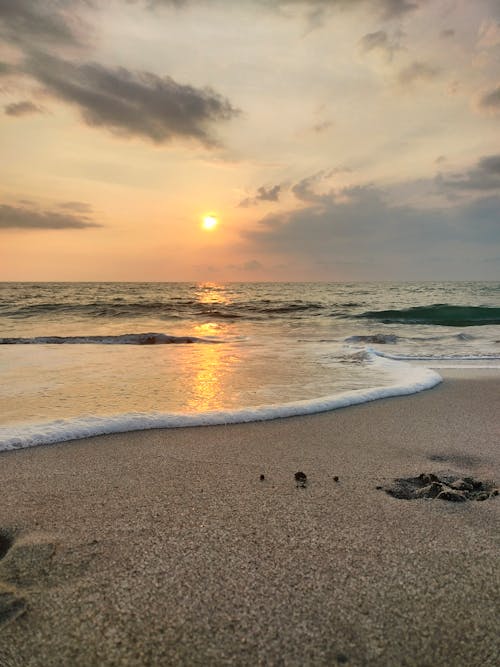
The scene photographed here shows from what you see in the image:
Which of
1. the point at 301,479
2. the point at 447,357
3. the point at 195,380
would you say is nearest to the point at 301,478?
the point at 301,479

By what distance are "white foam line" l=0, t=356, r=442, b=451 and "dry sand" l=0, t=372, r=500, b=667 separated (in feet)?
0.92

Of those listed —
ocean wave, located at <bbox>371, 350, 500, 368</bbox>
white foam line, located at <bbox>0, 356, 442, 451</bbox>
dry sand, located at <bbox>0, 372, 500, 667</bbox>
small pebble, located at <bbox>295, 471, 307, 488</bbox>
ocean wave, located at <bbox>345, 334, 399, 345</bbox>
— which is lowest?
ocean wave, located at <bbox>345, 334, 399, 345</bbox>

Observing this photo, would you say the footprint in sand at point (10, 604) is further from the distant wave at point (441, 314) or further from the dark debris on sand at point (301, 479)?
the distant wave at point (441, 314)

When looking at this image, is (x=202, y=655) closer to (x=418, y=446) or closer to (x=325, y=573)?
(x=325, y=573)

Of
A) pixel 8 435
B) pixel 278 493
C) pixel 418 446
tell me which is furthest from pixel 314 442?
→ pixel 8 435

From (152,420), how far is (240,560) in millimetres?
2378

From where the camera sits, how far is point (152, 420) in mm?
4301

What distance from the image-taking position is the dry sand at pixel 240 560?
1.60 m

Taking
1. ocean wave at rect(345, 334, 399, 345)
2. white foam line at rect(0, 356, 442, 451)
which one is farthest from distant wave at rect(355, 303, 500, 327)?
white foam line at rect(0, 356, 442, 451)

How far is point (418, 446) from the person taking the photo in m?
3.79

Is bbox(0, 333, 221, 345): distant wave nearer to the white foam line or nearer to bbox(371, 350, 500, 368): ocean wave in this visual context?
bbox(371, 350, 500, 368): ocean wave

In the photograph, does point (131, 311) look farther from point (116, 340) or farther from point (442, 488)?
point (442, 488)

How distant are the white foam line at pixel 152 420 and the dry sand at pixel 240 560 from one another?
0.28m

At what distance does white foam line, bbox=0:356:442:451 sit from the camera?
3.79 meters
